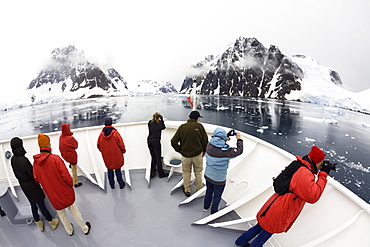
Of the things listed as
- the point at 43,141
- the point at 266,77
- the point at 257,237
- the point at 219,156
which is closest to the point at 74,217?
the point at 43,141

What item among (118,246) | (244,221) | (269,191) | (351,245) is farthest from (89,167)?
(351,245)

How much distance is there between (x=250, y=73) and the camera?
98062mm

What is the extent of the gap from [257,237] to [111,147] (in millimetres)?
2148

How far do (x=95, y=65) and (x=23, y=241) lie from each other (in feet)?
496

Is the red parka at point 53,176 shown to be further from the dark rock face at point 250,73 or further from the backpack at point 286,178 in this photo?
the dark rock face at point 250,73

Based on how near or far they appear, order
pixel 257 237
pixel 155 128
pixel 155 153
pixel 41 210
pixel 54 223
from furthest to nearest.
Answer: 1. pixel 155 153
2. pixel 155 128
3. pixel 54 223
4. pixel 41 210
5. pixel 257 237

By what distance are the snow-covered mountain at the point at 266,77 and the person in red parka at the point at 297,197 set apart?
5585 centimetres

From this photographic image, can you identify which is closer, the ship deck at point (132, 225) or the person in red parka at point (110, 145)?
the ship deck at point (132, 225)

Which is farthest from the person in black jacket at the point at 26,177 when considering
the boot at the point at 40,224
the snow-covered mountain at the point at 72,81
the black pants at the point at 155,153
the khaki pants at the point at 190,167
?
the snow-covered mountain at the point at 72,81

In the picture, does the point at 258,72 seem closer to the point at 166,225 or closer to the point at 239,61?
the point at 239,61

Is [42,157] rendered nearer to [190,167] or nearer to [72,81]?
[190,167]

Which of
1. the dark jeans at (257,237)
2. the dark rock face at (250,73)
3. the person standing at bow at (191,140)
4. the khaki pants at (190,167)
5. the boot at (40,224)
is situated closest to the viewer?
the dark jeans at (257,237)

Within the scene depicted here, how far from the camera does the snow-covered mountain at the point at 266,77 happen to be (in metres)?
61.2

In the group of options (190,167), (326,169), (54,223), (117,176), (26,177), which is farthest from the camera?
(117,176)
